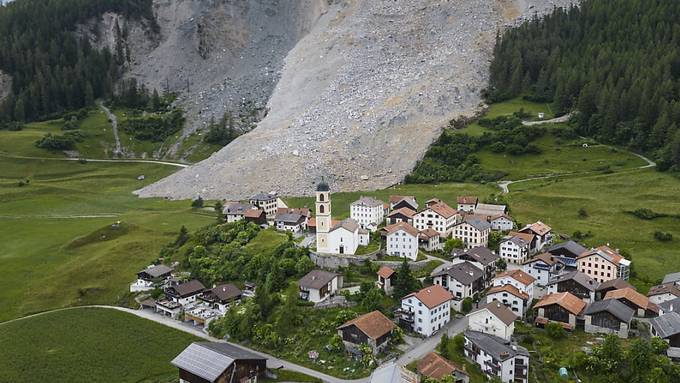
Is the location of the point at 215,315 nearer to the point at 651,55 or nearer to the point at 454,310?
the point at 454,310

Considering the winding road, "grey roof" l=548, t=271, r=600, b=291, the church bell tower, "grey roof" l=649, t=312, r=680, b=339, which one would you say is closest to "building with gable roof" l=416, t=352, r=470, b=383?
the winding road

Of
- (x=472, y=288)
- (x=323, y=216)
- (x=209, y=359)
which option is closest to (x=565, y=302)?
(x=472, y=288)

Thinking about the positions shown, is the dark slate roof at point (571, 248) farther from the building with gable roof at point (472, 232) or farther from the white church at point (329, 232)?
the white church at point (329, 232)

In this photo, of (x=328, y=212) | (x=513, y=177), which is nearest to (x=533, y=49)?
(x=513, y=177)

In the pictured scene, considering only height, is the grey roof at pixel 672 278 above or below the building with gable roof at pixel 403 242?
below

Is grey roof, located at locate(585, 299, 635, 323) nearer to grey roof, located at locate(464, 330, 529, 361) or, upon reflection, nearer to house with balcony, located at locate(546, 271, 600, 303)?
house with balcony, located at locate(546, 271, 600, 303)

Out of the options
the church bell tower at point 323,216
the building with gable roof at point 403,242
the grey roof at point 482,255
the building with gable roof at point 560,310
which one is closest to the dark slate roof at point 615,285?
the building with gable roof at point 560,310
